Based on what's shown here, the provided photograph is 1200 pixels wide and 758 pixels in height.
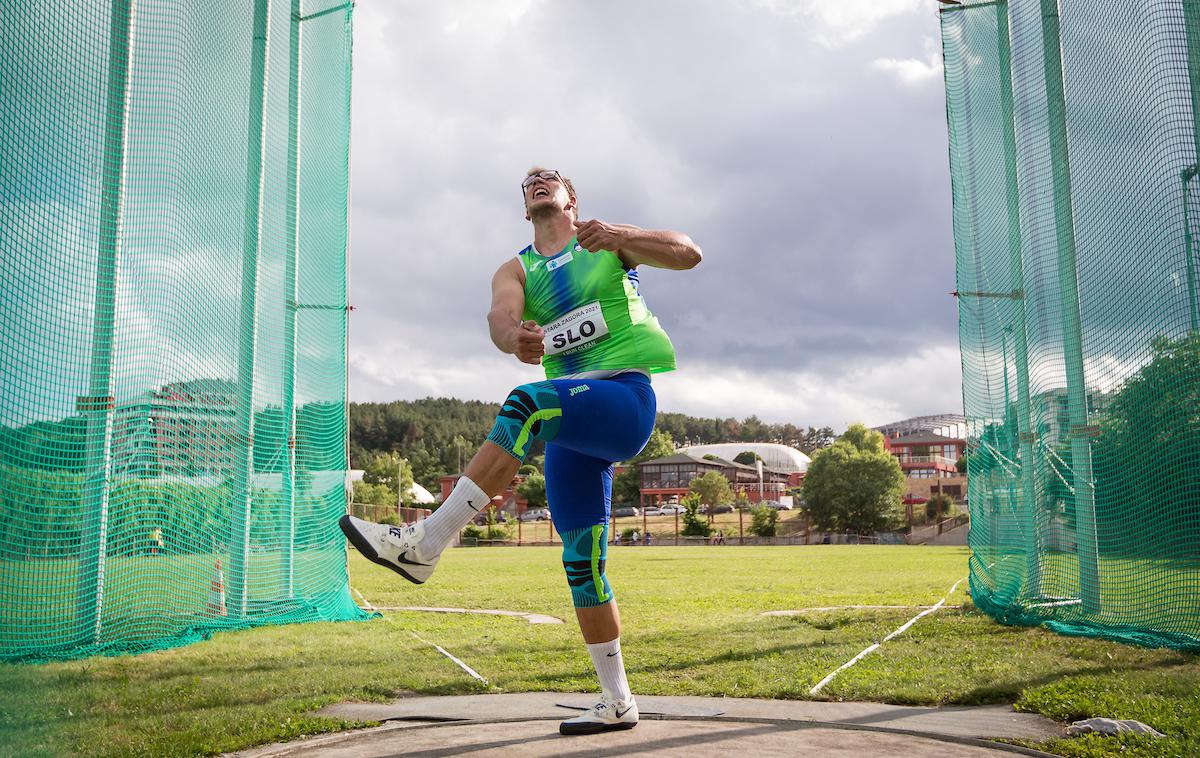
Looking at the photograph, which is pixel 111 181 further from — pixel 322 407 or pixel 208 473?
pixel 322 407

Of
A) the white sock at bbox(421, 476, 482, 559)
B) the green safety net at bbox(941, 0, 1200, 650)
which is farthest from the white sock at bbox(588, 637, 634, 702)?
the green safety net at bbox(941, 0, 1200, 650)

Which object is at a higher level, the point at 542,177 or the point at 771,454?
the point at 771,454

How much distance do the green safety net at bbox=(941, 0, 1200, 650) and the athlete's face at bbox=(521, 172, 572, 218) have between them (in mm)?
4347

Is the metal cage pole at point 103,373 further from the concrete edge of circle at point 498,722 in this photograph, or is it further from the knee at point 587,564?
the knee at point 587,564

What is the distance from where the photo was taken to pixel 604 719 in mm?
3781

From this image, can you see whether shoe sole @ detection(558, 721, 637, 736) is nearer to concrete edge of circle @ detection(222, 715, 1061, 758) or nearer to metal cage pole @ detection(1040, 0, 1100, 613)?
concrete edge of circle @ detection(222, 715, 1061, 758)

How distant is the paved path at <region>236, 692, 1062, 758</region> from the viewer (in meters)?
3.40

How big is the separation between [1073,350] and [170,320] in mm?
7362

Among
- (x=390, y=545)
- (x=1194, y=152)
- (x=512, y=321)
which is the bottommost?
(x=390, y=545)

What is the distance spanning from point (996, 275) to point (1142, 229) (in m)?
2.39

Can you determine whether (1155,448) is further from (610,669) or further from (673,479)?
(673,479)

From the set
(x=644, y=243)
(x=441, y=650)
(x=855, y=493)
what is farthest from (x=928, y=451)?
(x=644, y=243)

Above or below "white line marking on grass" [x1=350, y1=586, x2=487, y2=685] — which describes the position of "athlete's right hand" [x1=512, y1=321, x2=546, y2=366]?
above

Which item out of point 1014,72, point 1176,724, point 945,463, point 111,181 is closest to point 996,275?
point 1014,72
